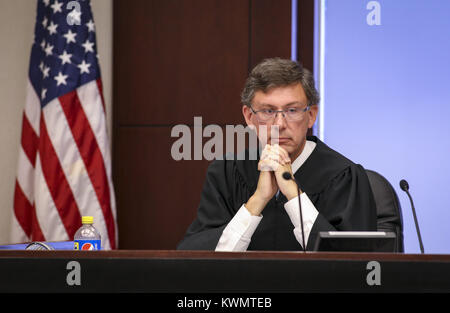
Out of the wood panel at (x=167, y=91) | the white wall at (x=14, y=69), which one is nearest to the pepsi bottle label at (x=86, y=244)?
the wood panel at (x=167, y=91)

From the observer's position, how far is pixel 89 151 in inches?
156

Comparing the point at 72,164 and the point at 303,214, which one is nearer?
the point at 303,214

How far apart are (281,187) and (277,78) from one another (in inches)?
18.3

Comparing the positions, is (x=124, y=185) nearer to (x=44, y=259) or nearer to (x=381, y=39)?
(x=381, y=39)

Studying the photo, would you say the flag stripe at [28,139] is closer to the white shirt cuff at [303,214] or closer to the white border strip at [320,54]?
the white border strip at [320,54]

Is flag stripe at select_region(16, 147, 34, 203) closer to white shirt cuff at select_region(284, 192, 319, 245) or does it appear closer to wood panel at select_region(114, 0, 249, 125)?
wood panel at select_region(114, 0, 249, 125)

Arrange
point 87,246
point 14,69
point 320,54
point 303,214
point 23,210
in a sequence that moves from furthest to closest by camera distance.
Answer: point 320,54 → point 14,69 → point 23,210 → point 303,214 → point 87,246

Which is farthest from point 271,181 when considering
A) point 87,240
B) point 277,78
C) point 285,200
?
point 87,240

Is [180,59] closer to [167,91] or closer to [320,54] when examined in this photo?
[167,91]

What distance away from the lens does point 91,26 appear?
398cm

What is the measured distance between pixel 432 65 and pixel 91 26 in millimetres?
2380

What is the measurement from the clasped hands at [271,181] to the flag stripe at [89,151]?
6.00ft
